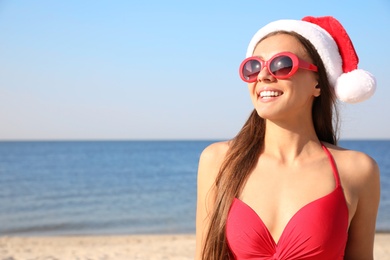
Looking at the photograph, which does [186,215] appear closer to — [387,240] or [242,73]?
[387,240]

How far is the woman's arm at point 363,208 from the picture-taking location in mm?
2603

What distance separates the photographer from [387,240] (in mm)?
10734

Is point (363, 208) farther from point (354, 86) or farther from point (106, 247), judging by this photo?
point (106, 247)

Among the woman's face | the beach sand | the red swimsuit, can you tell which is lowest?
the beach sand

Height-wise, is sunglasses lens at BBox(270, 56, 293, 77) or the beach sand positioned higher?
sunglasses lens at BBox(270, 56, 293, 77)

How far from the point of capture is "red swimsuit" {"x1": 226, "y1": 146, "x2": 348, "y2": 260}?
97.0 inches

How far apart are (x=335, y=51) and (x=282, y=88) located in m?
0.36

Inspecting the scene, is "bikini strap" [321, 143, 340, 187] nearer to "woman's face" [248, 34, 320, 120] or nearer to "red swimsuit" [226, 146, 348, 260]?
"red swimsuit" [226, 146, 348, 260]

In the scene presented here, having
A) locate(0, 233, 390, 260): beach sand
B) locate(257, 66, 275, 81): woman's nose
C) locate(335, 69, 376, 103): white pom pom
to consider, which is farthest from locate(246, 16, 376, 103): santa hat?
locate(0, 233, 390, 260): beach sand

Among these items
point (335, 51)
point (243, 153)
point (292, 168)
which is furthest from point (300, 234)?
point (335, 51)

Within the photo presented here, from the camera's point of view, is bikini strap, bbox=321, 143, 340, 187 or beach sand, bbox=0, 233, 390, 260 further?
beach sand, bbox=0, 233, 390, 260

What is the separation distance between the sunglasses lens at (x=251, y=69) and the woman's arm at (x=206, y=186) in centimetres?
40

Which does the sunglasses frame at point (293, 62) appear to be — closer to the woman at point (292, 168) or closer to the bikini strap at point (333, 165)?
the woman at point (292, 168)

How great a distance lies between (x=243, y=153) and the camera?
2715 millimetres
